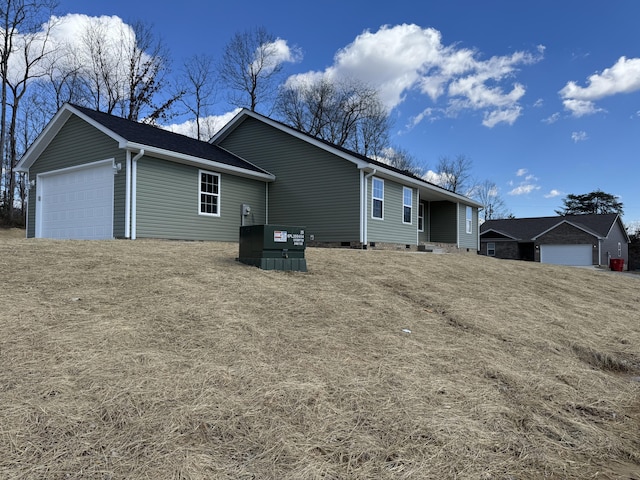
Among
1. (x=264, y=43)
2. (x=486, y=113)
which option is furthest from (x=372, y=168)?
(x=264, y=43)

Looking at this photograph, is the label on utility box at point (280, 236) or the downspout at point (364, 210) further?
the downspout at point (364, 210)

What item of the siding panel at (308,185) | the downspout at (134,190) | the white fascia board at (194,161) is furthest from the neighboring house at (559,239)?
the downspout at (134,190)

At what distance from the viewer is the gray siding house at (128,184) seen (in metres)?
12.2

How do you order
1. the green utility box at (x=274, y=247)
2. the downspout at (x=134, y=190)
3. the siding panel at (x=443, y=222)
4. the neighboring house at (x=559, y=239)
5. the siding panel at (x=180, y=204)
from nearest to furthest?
the green utility box at (x=274, y=247), the downspout at (x=134, y=190), the siding panel at (x=180, y=204), the siding panel at (x=443, y=222), the neighboring house at (x=559, y=239)

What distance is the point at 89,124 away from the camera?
1336 cm

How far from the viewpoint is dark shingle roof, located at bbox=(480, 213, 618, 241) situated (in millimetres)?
36312

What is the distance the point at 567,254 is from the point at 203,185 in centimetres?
3249

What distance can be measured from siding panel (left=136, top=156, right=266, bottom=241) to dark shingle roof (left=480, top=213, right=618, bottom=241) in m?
30.3

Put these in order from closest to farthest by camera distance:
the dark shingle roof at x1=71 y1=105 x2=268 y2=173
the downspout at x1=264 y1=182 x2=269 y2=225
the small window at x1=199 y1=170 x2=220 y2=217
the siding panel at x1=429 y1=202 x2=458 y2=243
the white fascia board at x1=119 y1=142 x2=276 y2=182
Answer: the white fascia board at x1=119 y1=142 x2=276 y2=182 < the dark shingle roof at x1=71 y1=105 x2=268 y2=173 < the small window at x1=199 y1=170 x2=220 y2=217 < the downspout at x1=264 y1=182 x2=269 y2=225 < the siding panel at x1=429 y1=202 x2=458 y2=243

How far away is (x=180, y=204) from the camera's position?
43.5 feet

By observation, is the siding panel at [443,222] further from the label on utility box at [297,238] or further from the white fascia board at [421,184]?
the label on utility box at [297,238]

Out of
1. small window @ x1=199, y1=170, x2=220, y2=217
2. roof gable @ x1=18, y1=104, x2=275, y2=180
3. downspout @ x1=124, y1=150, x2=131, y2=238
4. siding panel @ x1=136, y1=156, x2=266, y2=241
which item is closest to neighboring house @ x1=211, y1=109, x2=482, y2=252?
roof gable @ x1=18, y1=104, x2=275, y2=180

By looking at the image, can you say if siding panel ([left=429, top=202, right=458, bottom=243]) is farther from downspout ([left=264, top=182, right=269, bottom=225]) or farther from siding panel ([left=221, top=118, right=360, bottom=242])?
downspout ([left=264, top=182, right=269, bottom=225])

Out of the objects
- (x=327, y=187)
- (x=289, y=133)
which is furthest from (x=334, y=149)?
(x=289, y=133)
